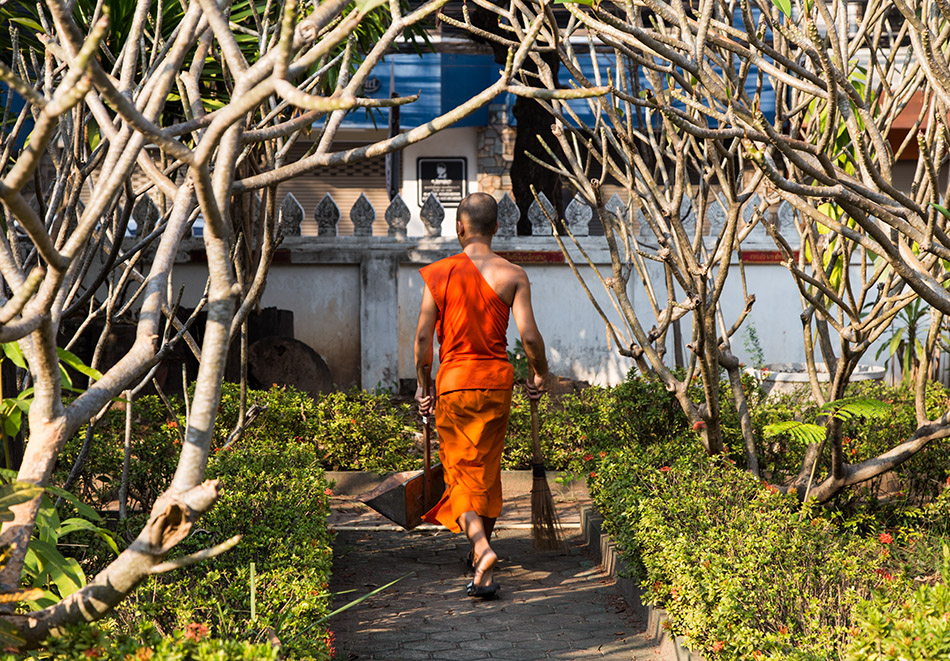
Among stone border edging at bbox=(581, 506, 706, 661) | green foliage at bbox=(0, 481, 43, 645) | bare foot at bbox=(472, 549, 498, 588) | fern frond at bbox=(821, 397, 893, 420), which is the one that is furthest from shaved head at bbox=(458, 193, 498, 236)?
green foliage at bbox=(0, 481, 43, 645)

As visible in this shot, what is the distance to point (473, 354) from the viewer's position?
482cm

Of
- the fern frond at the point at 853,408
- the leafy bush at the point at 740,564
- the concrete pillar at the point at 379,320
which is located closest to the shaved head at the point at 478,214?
the leafy bush at the point at 740,564

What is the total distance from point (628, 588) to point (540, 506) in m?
0.92

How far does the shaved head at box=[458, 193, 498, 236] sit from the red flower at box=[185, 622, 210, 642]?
9.34 ft

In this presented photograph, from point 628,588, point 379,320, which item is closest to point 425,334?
point 628,588

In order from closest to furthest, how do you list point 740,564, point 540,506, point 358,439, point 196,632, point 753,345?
point 196,632
point 740,564
point 540,506
point 358,439
point 753,345

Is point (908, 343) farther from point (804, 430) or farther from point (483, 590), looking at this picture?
point (483, 590)

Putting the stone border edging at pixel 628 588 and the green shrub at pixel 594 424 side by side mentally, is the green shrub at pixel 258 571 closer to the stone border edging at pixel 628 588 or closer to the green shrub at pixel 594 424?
the stone border edging at pixel 628 588

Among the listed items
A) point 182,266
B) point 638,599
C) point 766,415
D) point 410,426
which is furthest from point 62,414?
point 182,266

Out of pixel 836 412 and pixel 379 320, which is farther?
pixel 379 320

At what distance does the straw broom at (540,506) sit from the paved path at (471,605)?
0.11 m

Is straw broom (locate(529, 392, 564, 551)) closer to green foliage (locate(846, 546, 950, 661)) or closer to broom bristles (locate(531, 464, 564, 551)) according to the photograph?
broom bristles (locate(531, 464, 564, 551))

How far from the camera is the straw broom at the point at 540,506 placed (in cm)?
510

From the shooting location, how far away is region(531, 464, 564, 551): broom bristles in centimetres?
510
